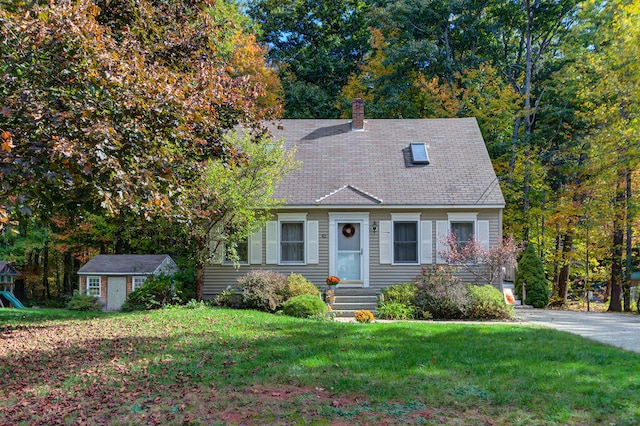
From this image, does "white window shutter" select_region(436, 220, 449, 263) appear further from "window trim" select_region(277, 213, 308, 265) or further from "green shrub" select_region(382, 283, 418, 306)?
"window trim" select_region(277, 213, 308, 265)

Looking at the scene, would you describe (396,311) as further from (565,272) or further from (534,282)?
(565,272)

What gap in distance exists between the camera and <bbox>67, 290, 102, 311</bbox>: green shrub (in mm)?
15438

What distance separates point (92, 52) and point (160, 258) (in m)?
10.1

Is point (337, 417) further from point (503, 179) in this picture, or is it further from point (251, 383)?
point (503, 179)

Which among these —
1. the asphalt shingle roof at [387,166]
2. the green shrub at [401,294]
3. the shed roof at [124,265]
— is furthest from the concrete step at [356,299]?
the shed roof at [124,265]

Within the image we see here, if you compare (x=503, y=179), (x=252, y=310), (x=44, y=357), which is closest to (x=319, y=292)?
(x=252, y=310)

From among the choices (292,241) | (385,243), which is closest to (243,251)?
(292,241)

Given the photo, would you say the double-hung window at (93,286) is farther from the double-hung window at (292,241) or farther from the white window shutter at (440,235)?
the white window shutter at (440,235)

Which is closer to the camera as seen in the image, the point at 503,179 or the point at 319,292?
the point at 319,292

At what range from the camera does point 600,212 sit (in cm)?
1880

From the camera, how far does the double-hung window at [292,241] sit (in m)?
16.5

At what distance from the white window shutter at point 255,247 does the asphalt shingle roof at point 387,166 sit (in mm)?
1454

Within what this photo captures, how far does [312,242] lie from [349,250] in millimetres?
1183

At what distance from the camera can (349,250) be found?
16422mm
